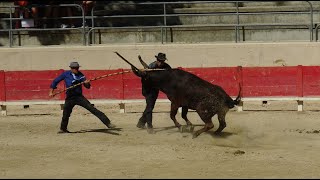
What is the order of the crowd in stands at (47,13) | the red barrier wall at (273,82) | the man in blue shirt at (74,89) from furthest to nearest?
the crowd in stands at (47,13) → the red barrier wall at (273,82) → the man in blue shirt at (74,89)

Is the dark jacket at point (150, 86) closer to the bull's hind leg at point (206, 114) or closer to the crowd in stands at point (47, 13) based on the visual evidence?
the bull's hind leg at point (206, 114)

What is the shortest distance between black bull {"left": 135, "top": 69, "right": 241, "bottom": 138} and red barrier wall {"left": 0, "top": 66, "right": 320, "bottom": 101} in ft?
12.7

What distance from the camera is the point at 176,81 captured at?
446 inches

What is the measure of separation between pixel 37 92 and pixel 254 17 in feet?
23.9

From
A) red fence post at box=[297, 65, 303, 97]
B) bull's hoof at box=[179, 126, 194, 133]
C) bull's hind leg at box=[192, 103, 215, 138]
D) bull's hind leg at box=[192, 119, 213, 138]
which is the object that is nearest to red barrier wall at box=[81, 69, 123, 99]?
bull's hoof at box=[179, 126, 194, 133]

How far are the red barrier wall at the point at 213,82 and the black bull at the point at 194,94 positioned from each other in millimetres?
3867

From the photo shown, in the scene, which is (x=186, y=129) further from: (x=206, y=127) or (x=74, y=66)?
(x=74, y=66)

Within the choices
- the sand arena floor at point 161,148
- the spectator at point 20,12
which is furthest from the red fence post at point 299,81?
the spectator at point 20,12

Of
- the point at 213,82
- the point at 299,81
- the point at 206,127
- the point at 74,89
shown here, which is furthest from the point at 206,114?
the point at 299,81

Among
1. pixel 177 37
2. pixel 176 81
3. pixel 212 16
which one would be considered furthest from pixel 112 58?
pixel 176 81

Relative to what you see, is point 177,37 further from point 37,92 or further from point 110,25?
point 37,92

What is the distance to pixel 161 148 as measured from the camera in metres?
10.4

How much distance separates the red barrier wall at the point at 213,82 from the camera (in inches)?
599

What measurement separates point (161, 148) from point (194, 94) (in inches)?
49.3
